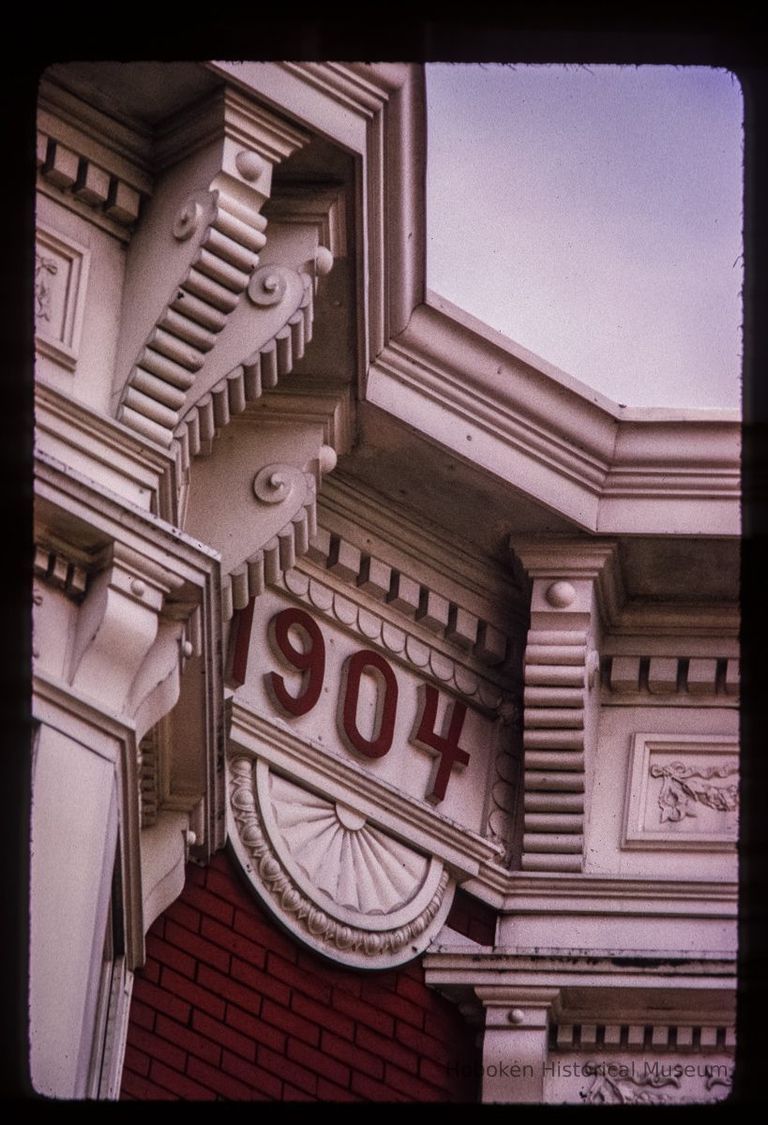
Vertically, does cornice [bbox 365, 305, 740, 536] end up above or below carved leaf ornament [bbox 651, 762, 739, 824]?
above

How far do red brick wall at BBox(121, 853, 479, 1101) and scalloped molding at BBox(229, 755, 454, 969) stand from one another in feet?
0.18

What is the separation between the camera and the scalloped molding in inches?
368

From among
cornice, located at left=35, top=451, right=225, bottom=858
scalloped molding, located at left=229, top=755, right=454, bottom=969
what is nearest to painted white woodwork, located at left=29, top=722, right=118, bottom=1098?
cornice, located at left=35, top=451, right=225, bottom=858

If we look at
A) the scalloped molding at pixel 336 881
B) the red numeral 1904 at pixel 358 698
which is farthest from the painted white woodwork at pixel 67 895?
the red numeral 1904 at pixel 358 698

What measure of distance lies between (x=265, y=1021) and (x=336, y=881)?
1.73 ft

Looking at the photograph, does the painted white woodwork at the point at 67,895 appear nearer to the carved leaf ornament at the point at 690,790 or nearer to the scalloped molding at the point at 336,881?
the scalloped molding at the point at 336,881

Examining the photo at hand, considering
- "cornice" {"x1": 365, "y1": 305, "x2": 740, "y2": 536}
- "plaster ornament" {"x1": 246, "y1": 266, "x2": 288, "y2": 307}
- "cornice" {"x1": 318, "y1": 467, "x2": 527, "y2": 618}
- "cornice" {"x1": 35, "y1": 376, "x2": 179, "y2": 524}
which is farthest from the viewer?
"cornice" {"x1": 318, "y1": 467, "x2": 527, "y2": 618}

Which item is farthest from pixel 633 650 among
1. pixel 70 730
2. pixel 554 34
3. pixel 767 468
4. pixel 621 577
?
pixel 554 34

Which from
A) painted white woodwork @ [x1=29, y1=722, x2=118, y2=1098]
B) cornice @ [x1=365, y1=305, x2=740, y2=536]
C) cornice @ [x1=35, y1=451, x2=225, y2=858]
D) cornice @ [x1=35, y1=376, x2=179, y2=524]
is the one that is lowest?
painted white woodwork @ [x1=29, y1=722, x2=118, y2=1098]

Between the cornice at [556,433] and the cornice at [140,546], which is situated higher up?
the cornice at [556,433]

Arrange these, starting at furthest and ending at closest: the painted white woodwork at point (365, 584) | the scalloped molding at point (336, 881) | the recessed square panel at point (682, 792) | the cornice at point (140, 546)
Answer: the recessed square panel at point (682, 792), the scalloped molding at point (336, 881), the painted white woodwork at point (365, 584), the cornice at point (140, 546)

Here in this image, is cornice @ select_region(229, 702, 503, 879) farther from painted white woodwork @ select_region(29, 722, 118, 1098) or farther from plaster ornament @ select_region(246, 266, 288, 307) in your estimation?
painted white woodwork @ select_region(29, 722, 118, 1098)

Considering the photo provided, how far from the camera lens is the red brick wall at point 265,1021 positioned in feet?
29.3

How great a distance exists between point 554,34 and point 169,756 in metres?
3.50
